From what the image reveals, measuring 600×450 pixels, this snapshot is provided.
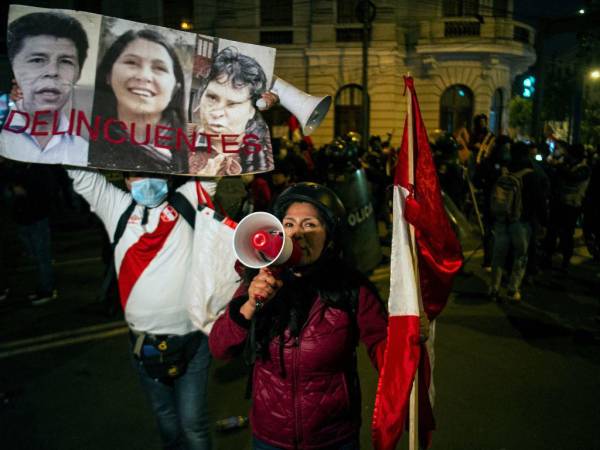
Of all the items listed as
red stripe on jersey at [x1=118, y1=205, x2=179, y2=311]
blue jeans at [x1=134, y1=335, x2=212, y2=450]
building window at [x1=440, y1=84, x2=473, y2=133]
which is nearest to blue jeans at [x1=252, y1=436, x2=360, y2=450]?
blue jeans at [x1=134, y1=335, x2=212, y2=450]

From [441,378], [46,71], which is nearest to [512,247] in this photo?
[441,378]

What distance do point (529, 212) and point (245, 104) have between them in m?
4.68

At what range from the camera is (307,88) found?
21.5m

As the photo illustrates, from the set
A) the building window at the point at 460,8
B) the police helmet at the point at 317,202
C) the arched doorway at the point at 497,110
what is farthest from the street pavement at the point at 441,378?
the building window at the point at 460,8

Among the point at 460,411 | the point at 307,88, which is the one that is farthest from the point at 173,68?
the point at 307,88

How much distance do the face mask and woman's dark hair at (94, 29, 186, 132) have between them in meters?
0.35

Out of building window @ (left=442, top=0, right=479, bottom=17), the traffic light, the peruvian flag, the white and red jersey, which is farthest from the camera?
building window @ (left=442, top=0, right=479, bottom=17)

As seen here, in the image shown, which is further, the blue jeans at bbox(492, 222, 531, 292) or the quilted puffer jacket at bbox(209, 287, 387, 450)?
the blue jeans at bbox(492, 222, 531, 292)

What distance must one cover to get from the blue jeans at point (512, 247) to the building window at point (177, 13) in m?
19.5

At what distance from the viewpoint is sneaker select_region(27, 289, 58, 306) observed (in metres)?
6.24

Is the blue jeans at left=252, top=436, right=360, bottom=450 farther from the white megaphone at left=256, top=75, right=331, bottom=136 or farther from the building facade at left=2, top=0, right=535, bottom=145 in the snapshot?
the building facade at left=2, top=0, right=535, bottom=145

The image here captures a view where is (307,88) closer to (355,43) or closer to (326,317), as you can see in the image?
(355,43)

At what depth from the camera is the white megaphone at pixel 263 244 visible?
5.32 feet

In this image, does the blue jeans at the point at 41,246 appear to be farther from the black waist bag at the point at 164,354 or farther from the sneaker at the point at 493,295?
the sneaker at the point at 493,295
